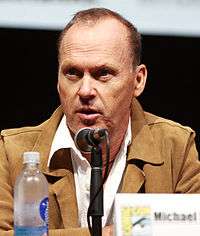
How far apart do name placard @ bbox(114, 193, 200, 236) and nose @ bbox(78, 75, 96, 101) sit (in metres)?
0.58

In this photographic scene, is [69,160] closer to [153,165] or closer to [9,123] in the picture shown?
[153,165]

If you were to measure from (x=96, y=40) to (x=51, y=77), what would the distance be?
1.10m

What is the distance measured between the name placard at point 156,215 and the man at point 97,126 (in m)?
0.58

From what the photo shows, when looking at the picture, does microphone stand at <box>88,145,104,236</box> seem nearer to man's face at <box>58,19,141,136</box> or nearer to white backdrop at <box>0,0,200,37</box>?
man's face at <box>58,19,141,136</box>

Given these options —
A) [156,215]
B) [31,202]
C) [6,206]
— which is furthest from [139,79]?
[156,215]

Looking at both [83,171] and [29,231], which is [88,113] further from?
[29,231]

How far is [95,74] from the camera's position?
6.61ft

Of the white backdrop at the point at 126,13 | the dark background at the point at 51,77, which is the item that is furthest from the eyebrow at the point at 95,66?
the dark background at the point at 51,77

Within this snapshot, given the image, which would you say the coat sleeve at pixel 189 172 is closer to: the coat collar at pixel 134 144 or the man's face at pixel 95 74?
the coat collar at pixel 134 144

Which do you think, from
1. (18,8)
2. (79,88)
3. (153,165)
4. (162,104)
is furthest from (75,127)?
(162,104)

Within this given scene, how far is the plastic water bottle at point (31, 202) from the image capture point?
1493 mm

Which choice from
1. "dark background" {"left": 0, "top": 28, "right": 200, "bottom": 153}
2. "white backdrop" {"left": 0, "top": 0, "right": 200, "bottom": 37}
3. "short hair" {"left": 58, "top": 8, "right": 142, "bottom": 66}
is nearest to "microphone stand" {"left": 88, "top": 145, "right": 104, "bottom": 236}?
"short hair" {"left": 58, "top": 8, "right": 142, "bottom": 66}

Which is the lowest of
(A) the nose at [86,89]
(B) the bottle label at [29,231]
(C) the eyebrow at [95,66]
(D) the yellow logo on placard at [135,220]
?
(B) the bottle label at [29,231]

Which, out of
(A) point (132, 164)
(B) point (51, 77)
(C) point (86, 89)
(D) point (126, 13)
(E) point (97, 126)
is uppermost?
(D) point (126, 13)
